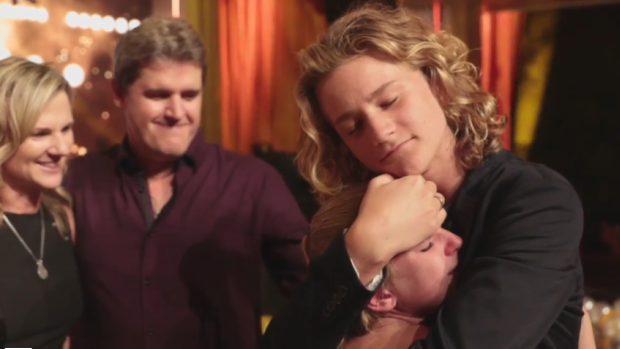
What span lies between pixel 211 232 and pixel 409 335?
0.80 m

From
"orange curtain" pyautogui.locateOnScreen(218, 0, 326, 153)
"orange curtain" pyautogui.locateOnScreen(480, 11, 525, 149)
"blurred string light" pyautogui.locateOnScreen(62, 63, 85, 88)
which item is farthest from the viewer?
"orange curtain" pyautogui.locateOnScreen(218, 0, 326, 153)

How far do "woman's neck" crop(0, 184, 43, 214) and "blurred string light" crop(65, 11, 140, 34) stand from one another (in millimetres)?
2254

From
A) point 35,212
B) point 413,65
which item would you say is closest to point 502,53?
point 413,65

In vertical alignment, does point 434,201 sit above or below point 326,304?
above

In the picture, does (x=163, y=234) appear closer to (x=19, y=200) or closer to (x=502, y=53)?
(x=19, y=200)

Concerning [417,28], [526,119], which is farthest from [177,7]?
[417,28]

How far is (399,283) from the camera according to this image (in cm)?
109

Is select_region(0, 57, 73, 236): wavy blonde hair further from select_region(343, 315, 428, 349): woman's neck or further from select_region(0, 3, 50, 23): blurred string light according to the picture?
select_region(0, 3, 50, 23): blurred string light

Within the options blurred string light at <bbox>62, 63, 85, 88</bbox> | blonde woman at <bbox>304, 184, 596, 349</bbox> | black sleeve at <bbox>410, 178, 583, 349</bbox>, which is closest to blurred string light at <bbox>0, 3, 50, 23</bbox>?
blurred string light at <bbox>62, 63, 85, 88</bbox>

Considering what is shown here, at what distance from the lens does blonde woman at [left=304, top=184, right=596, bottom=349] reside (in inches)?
41.8

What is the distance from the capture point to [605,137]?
2.90m

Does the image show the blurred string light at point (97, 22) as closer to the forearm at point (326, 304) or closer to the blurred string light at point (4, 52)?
the blurred string light at point (4, 52)

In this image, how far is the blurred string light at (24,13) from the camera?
3.52m

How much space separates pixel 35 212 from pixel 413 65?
1183mm
